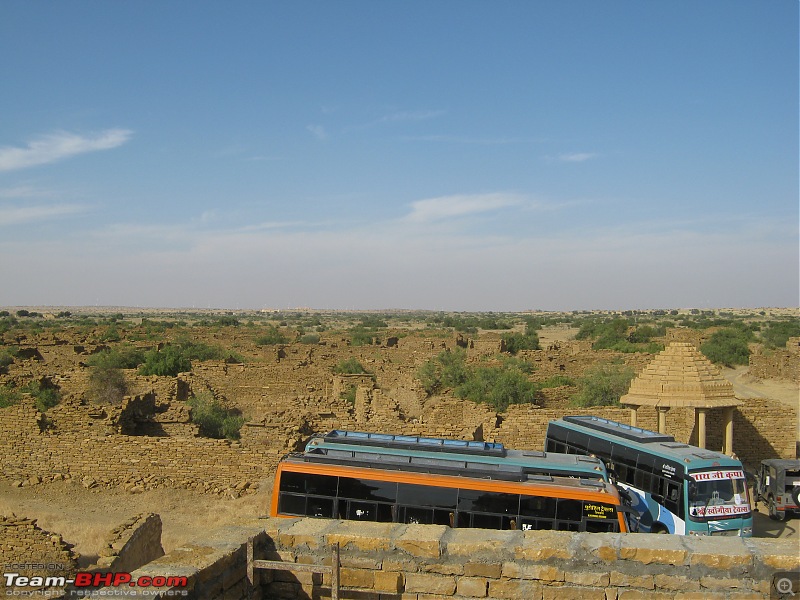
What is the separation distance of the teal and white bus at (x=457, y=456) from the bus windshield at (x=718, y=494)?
1915 millimetres

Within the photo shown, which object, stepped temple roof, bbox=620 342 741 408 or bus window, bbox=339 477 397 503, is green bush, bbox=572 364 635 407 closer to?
stepped temple roof, bbox=620 342 741 408

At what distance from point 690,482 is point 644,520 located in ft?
4.45

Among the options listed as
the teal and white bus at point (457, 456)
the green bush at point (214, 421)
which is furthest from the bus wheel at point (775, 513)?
the green bush at point (214, 421)

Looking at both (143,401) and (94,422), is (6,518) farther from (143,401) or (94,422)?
(143,401)

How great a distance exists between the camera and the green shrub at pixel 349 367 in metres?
32.5

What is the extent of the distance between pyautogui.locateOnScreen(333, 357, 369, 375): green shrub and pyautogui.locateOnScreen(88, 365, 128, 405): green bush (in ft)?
31.3

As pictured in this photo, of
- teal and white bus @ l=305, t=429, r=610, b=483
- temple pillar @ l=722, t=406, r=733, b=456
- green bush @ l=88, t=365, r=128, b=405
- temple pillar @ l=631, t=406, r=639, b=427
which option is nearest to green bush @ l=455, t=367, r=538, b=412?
temple pillar @ l=631, t=406, r=639, b=427

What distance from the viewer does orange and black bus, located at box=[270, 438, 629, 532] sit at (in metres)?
9.81

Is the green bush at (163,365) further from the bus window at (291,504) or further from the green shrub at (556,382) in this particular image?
the bus window at (291,504)

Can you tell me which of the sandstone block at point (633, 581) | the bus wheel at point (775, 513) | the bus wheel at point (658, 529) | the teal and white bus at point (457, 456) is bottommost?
the bus wheel at point (775, 513)

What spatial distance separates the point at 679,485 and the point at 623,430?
2.81 meters

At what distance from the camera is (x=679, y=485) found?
1209 cm

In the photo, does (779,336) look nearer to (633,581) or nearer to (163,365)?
(163,365)

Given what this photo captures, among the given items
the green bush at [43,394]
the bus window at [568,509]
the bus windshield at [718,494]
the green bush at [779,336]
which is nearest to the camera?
the bus window at [568,509]
